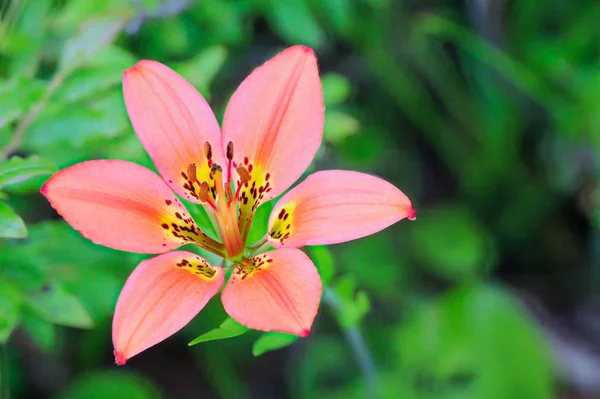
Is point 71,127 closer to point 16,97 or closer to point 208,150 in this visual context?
point 16,97

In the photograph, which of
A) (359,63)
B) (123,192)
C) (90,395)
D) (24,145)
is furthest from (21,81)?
(359,63)

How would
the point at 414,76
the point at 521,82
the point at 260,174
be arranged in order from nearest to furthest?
the point at 260,174 < the point at 521,82 < the point at 414,76

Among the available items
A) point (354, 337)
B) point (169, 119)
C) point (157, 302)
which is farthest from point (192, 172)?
point (354, 337)

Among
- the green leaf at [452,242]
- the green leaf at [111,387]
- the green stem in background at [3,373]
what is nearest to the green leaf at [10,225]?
the green stem in background at [3,373]

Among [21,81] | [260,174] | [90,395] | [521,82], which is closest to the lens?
[260,174]

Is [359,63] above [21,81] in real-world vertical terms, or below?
below

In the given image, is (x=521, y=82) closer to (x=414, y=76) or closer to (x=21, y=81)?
(x=414, y=76)

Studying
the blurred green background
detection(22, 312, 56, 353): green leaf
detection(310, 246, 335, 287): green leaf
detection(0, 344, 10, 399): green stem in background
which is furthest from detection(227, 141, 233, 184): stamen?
detection(0, 344, 10, 399): green stem in background

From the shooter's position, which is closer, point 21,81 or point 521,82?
point 21,81
